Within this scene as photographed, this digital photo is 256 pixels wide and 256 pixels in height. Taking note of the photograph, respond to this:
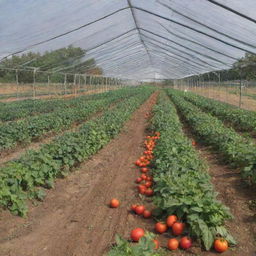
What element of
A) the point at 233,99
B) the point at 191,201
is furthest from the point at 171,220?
the point at 233,99

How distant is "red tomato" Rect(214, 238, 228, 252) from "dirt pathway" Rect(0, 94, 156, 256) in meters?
1.10

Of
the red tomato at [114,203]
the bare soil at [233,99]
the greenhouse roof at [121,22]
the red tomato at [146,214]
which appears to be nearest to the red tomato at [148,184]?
the red tomato at [114,203]

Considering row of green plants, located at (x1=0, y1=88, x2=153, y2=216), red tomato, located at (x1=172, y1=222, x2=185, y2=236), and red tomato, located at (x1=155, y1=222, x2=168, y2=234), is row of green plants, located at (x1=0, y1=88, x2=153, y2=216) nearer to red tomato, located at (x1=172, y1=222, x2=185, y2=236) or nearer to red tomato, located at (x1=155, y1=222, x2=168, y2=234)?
red tomato, located at (x1=155, y1=222, x2=168, y2=234)

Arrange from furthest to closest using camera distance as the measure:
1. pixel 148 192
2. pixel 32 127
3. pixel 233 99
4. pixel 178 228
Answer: pixel 233 99 < pixel 32 127 < pixel 148 192 < pixel 178 228

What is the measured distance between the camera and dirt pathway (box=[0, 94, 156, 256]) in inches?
144

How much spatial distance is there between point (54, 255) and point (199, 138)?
6966mm

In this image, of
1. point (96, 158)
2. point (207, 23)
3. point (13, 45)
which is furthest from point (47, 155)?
point (13, 45)

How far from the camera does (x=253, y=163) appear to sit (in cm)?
512

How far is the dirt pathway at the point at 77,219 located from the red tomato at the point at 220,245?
1.10 metres

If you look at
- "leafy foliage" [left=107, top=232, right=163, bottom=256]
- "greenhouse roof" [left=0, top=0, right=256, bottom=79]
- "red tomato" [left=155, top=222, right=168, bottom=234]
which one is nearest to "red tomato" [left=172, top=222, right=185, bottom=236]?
"red tomato" [left=155, top=222, right=168, bottom=234]

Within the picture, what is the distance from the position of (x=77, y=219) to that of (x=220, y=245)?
1902 mm

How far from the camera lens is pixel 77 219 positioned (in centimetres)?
438

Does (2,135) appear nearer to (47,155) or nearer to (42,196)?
(47,155)

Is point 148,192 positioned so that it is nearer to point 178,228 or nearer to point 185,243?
point 178,228
